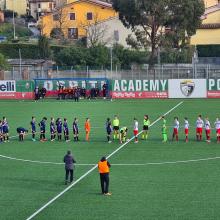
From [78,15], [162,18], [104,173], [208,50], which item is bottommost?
[104,173]

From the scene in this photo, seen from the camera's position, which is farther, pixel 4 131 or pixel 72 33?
pixel 72 33

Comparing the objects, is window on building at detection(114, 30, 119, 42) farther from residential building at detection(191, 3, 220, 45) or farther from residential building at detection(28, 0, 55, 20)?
residential building at detection(28, 0, 55, 20)

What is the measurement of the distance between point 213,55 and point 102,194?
221 feet

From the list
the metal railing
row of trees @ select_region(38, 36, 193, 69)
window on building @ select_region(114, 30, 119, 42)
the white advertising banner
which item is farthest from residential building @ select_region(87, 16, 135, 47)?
the white advertising banner

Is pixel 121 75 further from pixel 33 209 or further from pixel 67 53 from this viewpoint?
pixel 33 209

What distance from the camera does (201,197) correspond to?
2381 cm

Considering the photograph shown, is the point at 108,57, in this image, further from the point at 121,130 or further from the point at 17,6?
the point at 17,6

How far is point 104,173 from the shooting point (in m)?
24.2

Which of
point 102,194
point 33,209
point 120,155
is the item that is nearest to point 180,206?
point 102,194

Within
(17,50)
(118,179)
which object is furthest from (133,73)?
(118,179)

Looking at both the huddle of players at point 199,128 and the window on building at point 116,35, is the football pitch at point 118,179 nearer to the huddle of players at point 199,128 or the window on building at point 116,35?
the huddle of players at point 199,128

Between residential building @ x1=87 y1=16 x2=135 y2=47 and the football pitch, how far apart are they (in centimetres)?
5126

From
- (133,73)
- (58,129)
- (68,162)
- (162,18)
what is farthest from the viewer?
(162,18)

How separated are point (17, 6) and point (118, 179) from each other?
114792 millimetres
